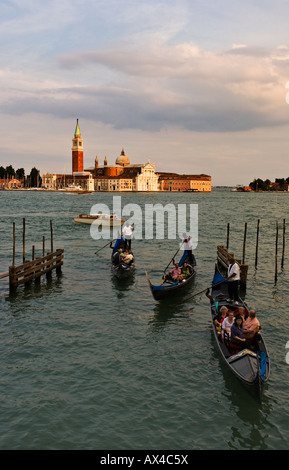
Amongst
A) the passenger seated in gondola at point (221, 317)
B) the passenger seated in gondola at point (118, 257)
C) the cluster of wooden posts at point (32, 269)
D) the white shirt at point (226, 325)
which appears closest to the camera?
the white shirt at point (226, 325)

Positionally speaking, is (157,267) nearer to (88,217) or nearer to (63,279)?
(63,279)

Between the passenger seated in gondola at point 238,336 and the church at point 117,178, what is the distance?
169523 millimetres

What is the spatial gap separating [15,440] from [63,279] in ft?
37.3

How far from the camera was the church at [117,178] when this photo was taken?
180m

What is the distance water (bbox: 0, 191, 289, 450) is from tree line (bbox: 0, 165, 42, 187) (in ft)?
547

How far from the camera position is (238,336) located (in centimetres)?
960

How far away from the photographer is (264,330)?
12086 millimetres

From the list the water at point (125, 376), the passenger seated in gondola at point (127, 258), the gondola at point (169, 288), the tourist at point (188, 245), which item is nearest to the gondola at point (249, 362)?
the water at point (125, 376)

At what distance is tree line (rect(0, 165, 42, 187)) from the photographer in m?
173

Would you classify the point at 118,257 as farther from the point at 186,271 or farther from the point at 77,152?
the point at 77,152

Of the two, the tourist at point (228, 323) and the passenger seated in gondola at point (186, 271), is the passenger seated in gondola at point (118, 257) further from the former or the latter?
the tourist at point (228, 323)

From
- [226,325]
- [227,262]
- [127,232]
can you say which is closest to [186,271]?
[227,262]

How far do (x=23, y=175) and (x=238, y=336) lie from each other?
185655mm
